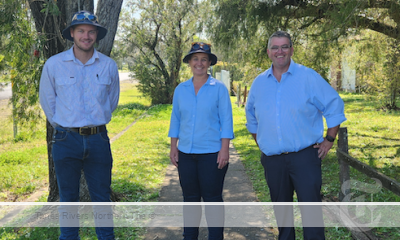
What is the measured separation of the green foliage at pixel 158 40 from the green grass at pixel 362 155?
10238mm

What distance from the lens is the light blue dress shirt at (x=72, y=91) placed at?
3.70m

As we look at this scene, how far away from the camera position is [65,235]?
3766 mm

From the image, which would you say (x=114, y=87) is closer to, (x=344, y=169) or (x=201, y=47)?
(x=201, y=47)

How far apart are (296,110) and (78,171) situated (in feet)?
7.14

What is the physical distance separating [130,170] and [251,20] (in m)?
4.40

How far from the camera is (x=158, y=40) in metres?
26.4

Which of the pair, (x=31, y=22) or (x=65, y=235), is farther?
→ (x=31, y=22)

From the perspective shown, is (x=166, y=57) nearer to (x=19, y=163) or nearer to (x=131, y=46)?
(x=131, y=46)

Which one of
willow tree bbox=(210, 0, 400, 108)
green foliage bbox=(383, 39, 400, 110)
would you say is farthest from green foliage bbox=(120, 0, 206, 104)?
willow tree bbox=(210, 0, 400, 108)

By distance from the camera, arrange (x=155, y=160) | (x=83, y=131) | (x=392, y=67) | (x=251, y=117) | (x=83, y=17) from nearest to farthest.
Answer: (x=83, y=131) → (x=83, y=17) → (x=251, y=117) → (x=155, y=160) → (x=392, y=67)

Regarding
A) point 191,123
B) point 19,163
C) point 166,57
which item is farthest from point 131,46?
point 191,123

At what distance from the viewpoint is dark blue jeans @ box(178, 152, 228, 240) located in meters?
A: 3.79

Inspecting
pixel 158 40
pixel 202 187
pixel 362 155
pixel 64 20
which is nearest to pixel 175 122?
pixel 202 187

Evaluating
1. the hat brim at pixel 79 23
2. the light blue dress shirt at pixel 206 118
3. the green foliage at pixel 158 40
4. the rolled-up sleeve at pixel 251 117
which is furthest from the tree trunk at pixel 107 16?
the green foliage at pixel 158 40
